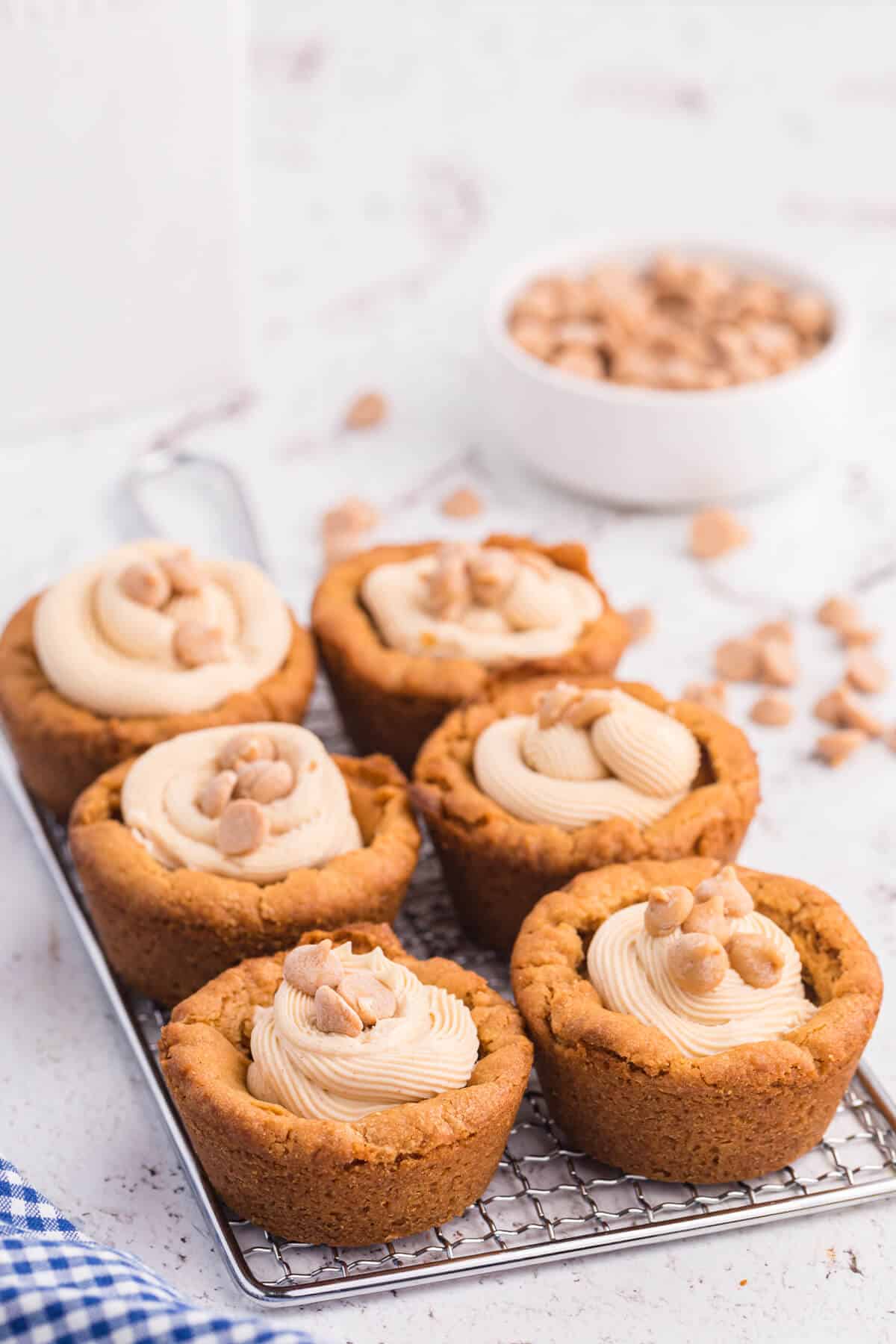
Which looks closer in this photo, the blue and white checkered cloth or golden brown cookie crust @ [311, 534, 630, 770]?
the blue and white checkered cloth

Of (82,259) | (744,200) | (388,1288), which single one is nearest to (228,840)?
(388,1288)

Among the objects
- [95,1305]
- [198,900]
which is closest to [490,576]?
[198,900]

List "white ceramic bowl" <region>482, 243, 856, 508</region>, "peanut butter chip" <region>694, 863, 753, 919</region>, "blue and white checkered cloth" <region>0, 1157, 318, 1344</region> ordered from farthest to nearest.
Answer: "white ceramic bowl" <region>482, 243, 856, 508</region>, "peanut butter chip" <region>694, 863, 753, 919</region>, "blue and white checkered cloth" <region>0, 1157, 318, 1344</region>

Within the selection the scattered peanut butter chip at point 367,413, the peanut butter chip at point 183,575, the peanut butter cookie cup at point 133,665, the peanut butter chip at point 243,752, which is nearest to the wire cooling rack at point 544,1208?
the peanut butter chip at point 243,752

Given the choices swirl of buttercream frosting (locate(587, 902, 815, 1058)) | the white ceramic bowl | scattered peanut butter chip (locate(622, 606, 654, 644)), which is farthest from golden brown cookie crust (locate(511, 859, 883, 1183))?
the white ceramic bowl

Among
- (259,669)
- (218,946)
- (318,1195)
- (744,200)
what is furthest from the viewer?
(744,200)

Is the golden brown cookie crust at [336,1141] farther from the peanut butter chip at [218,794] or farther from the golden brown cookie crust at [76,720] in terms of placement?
the golden brown cookie crust at [76,720]

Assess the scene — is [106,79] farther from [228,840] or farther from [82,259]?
[228,840]

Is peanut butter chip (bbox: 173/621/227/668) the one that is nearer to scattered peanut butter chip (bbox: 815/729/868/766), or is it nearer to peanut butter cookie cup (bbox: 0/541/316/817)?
peanut butter cookie cup (bbox: 0/541/316/817)
